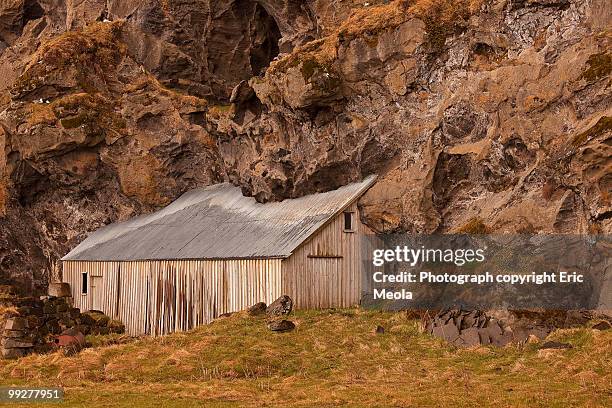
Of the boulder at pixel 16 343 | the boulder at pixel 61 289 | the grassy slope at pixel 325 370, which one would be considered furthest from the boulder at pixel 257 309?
the boulder at pixel 61 289

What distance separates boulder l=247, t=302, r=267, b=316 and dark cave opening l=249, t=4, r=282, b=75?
3025 cm

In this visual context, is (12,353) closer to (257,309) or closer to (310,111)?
(257,309)

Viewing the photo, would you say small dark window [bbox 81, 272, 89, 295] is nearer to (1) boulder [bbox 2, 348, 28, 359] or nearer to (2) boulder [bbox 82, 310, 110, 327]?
(2) boulder [bbox 82, 310, 110, 327]

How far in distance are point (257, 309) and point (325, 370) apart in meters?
10.9

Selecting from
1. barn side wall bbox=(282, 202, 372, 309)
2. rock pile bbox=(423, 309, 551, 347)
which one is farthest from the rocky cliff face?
rock pile bbox=(423, 309, 551, 347)

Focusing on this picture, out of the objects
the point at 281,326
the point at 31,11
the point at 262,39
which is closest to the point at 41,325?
the point at 281,326

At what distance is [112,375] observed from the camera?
3017 centimetres

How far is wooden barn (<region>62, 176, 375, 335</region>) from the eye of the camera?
A: 43.0 metres

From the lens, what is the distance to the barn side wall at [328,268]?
139 feet

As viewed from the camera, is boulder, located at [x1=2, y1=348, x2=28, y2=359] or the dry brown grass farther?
the dry brown grass

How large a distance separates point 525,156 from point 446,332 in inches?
350

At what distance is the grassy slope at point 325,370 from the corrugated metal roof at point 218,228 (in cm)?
690

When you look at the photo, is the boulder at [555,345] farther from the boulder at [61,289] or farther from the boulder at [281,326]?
the boulder at [61,289]

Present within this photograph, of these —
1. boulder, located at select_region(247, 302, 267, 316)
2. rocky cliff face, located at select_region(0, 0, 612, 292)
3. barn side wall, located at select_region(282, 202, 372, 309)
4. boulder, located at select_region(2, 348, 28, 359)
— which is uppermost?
rocky cliff face, located at select_region(0, 0, 612, 292)
